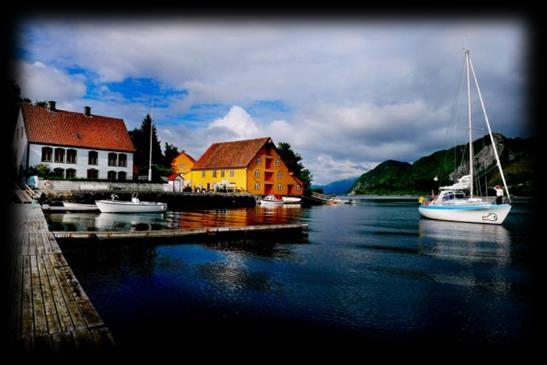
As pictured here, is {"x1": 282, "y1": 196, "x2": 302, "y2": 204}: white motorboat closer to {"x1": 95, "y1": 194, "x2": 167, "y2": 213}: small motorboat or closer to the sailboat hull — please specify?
the sailboat hull

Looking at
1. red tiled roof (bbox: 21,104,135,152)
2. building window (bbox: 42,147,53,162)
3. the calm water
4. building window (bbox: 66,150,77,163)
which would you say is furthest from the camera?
building window (bbox: 66,150,77,163)

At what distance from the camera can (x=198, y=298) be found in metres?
10.9

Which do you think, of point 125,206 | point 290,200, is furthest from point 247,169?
point 125,206

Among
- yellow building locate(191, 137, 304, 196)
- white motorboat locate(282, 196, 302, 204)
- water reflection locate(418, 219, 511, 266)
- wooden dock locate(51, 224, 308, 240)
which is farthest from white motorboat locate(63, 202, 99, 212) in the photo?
white motorboat locate(282, 196, 302, 204)

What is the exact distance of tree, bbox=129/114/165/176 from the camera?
7475cm

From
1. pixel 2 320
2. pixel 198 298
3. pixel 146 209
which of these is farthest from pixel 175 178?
pixel 2 320

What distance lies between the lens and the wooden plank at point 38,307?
5836mm

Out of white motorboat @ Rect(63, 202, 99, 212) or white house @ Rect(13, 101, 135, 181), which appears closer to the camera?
white motorboat @ Rect(63, 202, 99, 212)

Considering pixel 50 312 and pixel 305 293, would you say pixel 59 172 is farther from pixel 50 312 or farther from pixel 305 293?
pixel 50 312

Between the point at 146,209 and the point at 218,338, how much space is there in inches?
1306

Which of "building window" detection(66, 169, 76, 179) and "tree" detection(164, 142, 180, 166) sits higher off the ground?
"tree" detection(164, 142, 180, 166)

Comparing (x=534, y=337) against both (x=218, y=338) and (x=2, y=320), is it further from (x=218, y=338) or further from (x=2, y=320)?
(x=2, y=320)

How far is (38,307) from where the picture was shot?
22.2ft

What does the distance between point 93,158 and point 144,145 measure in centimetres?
2941
